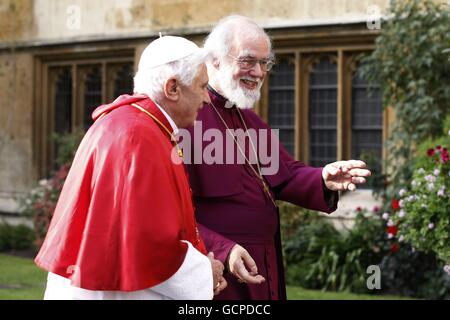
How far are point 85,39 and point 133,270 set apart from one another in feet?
34.4

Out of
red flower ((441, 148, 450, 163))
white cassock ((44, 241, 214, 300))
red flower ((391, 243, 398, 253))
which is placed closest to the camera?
white cassock ((44, 241, 214, 300))

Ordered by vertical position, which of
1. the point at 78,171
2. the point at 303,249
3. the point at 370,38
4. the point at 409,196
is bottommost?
the point at 303,249

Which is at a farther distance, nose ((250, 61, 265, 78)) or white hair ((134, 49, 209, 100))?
nose ((250, 61, 265, 78))

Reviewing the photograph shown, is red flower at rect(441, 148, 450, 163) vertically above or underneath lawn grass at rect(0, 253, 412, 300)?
above

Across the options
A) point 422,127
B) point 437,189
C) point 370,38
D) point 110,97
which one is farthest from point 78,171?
point 110,97

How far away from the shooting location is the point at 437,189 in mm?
7445

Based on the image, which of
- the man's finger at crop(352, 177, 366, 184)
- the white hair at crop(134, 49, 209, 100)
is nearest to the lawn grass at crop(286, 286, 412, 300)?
the man's finger at crop(352, 177, 366, 184)

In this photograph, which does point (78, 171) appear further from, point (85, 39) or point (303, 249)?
point (85, 39)

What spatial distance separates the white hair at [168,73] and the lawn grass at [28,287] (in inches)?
207

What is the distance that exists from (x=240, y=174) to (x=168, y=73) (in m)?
1.15

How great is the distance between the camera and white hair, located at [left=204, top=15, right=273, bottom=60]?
174 inches

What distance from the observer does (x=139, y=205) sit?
3.20 metres

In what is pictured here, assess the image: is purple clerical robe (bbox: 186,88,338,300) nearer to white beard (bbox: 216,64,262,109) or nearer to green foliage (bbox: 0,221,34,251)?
white beard (bbox: 216,64,262,109)

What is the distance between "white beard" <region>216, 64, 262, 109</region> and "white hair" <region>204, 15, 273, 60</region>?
0.08 meters
